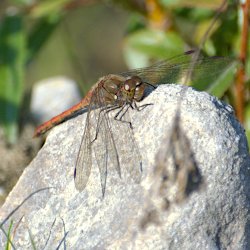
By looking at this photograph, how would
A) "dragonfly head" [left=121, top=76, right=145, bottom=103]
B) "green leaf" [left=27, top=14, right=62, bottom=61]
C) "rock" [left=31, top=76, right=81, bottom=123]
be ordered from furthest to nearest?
"green leaf" [left=27, top=14, right=62, bottom=61], "rock" [left=31, top=76, right=81, bottom=123], "dragonfly head" [left=121, top=76, right=145, bottom=103]

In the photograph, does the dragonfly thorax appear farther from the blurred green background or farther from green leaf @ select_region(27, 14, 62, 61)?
green leaf @ select_region(27, 14, 62, 61)

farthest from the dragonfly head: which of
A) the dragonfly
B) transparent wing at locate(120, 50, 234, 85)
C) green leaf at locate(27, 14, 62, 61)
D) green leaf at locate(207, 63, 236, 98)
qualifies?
A: green leaf at locate(27, 14, 62, 61)

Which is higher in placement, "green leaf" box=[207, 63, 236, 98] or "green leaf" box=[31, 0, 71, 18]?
"green leaf" box=[31, 0, 71, 18]

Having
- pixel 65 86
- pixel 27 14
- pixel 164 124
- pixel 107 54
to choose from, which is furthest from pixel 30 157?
pixel 107 54

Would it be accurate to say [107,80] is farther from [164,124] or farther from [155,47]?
[155,47]

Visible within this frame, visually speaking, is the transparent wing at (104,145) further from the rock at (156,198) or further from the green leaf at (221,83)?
the green leaf at (221,83)

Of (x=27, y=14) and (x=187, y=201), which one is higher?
(x=27, y=14)
